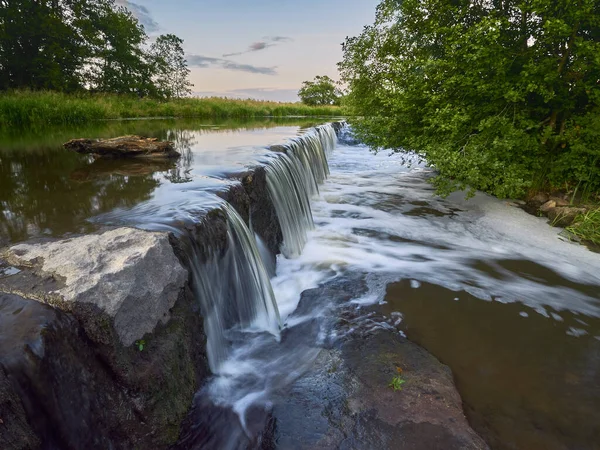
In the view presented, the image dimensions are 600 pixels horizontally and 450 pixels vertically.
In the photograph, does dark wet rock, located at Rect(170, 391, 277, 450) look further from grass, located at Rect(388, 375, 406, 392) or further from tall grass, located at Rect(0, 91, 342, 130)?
tall grass, located at Rect(0, 91, 342, 130)

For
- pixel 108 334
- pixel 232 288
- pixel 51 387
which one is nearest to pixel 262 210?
pixel 232 288

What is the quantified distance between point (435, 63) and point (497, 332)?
5.58 m

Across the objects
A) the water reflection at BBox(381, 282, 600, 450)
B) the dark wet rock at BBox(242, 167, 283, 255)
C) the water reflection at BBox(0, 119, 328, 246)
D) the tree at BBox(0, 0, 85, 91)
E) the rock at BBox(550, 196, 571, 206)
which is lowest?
the water reflection at BBox(381, 282, 600, 450)

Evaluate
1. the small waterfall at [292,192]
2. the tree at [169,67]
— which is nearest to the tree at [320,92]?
the tree at [169,67]

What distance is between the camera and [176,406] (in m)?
2.10

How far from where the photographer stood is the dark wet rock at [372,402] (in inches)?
85.4

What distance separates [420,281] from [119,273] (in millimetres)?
3586

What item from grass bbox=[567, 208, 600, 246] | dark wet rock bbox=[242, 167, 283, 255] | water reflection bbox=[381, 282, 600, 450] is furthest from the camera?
grass bbox=[567, 208, 600, 246]

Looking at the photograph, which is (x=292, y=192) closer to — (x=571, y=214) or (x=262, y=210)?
(x=262, y=210)

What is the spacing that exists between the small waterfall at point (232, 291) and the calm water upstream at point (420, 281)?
0.22 ft

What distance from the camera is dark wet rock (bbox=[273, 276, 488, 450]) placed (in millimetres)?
2168

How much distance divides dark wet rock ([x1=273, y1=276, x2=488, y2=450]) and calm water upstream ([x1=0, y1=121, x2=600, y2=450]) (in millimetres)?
146

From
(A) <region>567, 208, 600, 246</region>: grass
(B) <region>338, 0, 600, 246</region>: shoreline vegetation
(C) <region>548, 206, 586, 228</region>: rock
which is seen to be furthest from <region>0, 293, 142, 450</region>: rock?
(C) <region>548, 206, 586, 228</region>: rock

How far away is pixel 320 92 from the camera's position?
76.1m
